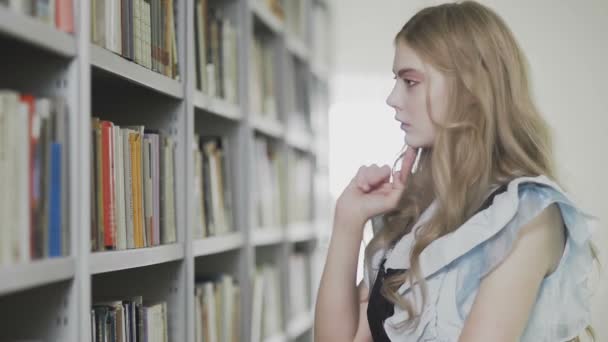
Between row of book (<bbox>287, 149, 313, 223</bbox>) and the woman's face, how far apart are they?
6.01 feet

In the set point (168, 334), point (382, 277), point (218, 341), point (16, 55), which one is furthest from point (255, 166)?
point (16, 55)

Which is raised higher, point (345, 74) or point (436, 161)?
point (345, 74)

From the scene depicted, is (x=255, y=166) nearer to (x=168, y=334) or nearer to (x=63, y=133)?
(x=168, y=334)

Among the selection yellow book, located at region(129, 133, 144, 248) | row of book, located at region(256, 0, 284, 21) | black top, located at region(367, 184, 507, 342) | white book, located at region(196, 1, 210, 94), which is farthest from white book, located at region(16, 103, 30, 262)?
row of book, located at region(256, 0, 284, 21)

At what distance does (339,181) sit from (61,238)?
135 inches

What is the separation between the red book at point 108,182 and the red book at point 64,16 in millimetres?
253

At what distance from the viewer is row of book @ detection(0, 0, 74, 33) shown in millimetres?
1216

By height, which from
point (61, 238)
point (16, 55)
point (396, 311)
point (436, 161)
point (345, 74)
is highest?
point (345, 74)

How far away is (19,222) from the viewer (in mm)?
1197

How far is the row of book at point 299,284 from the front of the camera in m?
3.54

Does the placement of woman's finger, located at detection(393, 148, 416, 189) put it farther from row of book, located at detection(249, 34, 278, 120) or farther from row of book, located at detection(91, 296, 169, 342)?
row of book, located at detection(249, 34, 278, 120)

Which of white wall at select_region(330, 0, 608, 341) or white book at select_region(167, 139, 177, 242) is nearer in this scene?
white book at select_region(167, 139, 177, 242)

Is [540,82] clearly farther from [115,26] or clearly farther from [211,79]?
[115,26]

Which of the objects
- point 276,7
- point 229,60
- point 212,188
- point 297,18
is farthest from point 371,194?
point 297,18
